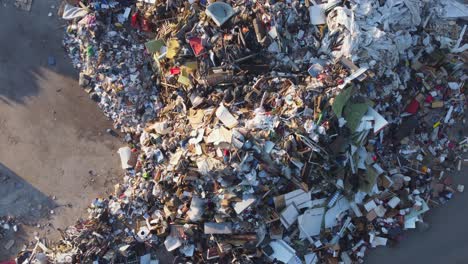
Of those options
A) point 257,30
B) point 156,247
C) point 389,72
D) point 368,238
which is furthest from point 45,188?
point 389,72

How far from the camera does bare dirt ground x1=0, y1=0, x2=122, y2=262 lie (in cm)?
1070

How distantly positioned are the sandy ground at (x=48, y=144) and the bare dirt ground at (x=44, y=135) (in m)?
0.02

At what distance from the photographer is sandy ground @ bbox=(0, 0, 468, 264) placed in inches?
418

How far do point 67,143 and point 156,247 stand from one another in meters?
3.36

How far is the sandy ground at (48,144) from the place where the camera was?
10.6 meters

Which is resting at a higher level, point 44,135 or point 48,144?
point 44,135

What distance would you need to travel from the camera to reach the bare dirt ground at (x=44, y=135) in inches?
421

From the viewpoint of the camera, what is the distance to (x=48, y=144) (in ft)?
35.7

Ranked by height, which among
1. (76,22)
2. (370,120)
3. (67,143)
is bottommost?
(67,143)

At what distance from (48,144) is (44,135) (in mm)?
249

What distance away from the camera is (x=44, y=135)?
35.9ft

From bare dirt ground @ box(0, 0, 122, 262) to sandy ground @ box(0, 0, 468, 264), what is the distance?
0.08ft

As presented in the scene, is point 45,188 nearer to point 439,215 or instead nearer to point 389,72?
point 389,72

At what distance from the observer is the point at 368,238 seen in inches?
399
